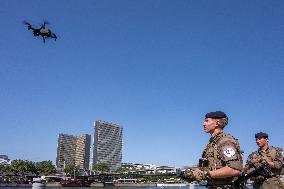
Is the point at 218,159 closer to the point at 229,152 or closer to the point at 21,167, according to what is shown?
the point at 229,152

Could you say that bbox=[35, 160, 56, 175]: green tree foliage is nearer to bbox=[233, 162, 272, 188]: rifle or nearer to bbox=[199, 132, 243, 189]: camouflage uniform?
bbox=[199, 132, 243, 189]: camouflage uniform

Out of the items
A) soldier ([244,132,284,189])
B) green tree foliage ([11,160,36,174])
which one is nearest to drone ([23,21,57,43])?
soldier ([244,132,284,189])

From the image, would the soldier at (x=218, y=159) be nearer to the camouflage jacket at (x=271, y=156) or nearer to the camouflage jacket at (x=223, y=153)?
the camouflage jacket at (x=223, y=153)

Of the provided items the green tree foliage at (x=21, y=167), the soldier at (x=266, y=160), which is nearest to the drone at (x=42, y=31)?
the soldier at (x=266, y=160)

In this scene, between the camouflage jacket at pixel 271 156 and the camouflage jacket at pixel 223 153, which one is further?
the camouflage jacket at pixel 271 156

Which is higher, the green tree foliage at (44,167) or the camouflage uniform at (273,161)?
the green tree foliage at (44,167)

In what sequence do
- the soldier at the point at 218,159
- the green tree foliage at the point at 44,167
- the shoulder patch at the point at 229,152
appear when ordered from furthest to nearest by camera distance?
the green tree foliage at the point at 44,167
the shoulder patch at the point at 229,152
the soldier at the point at 218,159

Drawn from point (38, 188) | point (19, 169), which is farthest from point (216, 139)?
point (19, 169)

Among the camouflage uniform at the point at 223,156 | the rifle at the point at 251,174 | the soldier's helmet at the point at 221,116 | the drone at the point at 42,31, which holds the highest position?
the drone at the point at 42,31
